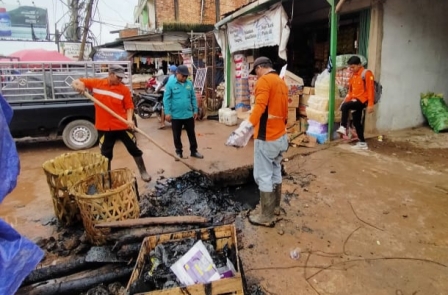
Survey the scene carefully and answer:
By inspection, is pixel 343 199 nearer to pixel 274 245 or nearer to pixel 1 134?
pixel 274 245

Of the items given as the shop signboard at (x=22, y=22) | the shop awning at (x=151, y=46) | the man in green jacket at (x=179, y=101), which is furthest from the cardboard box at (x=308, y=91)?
the shop signboard at (x=22, y=22)

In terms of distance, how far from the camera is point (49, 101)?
276 inches

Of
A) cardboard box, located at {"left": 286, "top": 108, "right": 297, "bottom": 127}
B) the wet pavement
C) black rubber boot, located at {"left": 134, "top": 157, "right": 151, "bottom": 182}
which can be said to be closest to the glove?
the wet pavement

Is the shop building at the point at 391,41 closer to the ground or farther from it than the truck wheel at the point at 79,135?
farther from it

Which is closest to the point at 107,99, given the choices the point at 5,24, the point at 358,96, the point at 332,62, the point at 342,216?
the point at 342,216

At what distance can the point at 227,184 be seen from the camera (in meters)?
5.50

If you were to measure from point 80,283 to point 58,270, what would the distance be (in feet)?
1.10

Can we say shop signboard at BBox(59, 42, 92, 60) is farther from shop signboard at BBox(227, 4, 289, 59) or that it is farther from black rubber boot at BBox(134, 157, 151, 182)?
black rubber boot at BBox(134, 157, 151, 182)

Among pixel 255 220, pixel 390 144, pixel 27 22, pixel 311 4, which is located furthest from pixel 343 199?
pixel 27 22

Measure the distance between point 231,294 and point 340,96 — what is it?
581cm

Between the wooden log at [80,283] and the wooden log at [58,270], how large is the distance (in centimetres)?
9

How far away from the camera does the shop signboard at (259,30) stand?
7523mm

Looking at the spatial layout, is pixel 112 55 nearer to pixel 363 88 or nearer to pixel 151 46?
pixel 151 46

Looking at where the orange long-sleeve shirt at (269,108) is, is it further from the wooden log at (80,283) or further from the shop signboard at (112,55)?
the shop signboard at (112,55)
